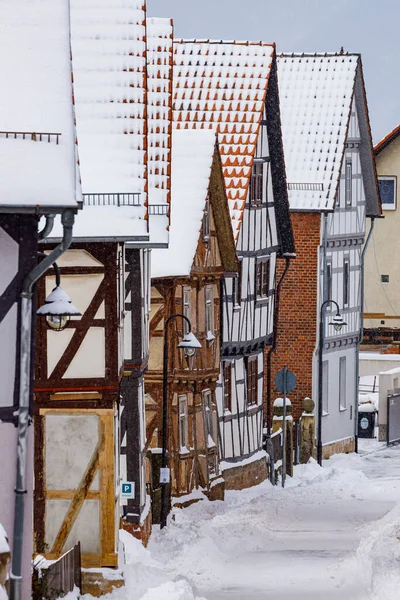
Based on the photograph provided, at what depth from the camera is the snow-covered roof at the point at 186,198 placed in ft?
100

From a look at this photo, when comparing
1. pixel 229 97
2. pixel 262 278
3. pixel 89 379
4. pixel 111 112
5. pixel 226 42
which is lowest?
pixel 89 379

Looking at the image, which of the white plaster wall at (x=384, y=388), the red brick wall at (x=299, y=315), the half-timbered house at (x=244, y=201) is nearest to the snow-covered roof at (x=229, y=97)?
the half-timbered house at (x=244, y=201)

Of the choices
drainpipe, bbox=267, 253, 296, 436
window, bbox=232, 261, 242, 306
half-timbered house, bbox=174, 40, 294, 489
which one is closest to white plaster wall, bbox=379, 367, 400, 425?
drainpipe, bbox=267, 253, 296, 436

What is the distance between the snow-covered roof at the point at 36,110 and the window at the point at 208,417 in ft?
54.2

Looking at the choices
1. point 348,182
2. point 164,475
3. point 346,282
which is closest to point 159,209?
point 164,475

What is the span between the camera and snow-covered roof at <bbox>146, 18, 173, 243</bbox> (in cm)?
2625

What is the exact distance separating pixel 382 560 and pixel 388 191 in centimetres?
4110

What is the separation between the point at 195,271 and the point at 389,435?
17745 millimetres

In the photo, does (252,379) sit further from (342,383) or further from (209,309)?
(342,383)

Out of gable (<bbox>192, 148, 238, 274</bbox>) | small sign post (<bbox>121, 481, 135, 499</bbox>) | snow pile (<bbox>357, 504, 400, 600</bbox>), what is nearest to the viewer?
snow pile (<bbox>357, 504, 400, 600</bbox>)

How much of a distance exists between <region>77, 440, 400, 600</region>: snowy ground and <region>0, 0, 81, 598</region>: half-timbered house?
4045 millimetres

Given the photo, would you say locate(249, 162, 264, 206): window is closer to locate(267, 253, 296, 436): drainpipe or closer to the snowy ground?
locate(267, 253, 296, 436): drainpipe

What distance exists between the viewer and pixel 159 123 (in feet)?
90.1

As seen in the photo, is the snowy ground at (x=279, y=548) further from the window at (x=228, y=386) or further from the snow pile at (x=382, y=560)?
the window at (x=228, y=386)
